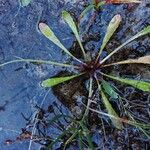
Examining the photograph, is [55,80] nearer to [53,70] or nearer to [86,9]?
[53,70]

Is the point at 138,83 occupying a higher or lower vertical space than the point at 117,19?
lower

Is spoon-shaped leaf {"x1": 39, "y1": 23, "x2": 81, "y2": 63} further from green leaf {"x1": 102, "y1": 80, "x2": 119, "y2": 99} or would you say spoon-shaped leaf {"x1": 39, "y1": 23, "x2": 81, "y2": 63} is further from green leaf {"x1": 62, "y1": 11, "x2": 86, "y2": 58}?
green leaf {"x1": 102, "y1": 80, "x2": 119, "y2": 99}

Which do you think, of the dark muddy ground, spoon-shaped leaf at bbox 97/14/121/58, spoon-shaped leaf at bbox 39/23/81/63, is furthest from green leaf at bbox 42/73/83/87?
spoon-shaped leaf at bbox 97/14/121/58

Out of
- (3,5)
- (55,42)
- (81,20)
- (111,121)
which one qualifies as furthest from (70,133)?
Answer: (3,5)

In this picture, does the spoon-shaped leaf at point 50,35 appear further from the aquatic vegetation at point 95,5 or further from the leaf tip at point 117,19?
the leaf tip at point 117,19

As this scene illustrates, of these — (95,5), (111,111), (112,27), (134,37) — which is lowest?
(111,111)

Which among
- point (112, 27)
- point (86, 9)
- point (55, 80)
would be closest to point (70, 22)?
point (86, 9)

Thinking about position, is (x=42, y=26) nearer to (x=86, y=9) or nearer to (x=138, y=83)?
(x=86, y=9)

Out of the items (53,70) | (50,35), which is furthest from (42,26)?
(53,70)

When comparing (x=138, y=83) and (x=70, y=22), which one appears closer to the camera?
(x=138, y=83)

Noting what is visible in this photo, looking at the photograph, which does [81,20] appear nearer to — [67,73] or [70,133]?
[67,73]
